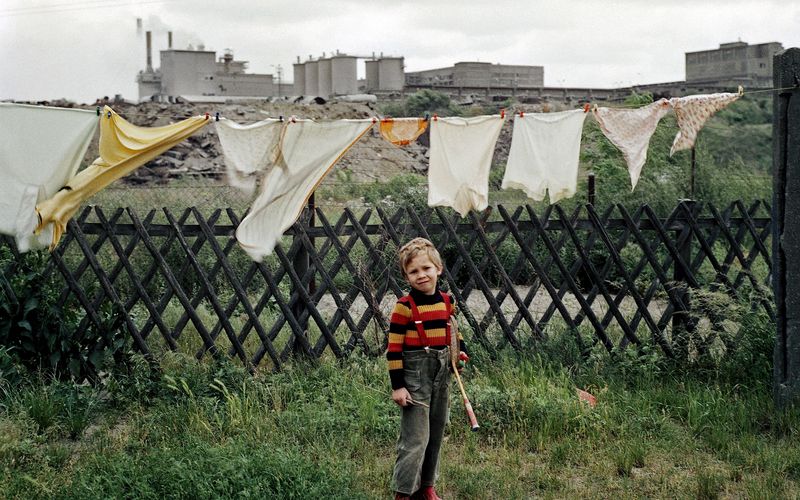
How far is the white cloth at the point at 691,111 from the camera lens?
657 centimetres

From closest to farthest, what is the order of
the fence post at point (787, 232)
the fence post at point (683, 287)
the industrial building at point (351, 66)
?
the fence post at point (787, 232)
the fence post at point (683, 287)
the industrial building at point (351, 66)

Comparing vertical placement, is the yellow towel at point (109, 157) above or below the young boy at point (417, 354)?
above

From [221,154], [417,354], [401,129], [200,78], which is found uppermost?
[200,78]

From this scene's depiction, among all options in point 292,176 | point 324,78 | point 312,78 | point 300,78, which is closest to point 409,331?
point 292,176

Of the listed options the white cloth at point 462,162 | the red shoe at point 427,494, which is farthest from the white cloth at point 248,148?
the red shoe at point 427,494

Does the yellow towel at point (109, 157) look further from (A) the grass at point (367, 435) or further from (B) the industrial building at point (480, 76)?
(B) the industrial building at point (480, 76)

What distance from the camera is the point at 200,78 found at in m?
38.1

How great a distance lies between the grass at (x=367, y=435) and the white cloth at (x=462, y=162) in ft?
3.95

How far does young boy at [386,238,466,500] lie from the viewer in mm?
3959

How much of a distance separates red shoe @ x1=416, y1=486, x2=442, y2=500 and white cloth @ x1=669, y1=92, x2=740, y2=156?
366 cm

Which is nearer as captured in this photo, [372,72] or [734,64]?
[372,72]

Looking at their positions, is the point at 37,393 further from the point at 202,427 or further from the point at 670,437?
the point at 670,437

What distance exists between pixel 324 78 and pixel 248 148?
35.3m

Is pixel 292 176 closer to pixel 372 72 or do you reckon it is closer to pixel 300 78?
pixel 372 72
